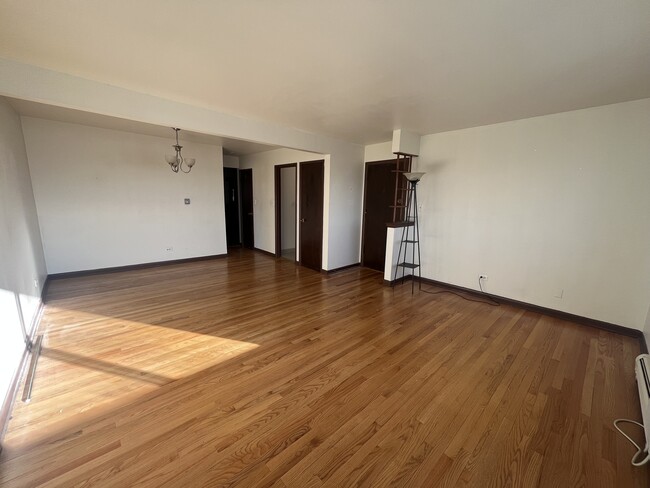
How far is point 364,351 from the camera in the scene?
2455 mm

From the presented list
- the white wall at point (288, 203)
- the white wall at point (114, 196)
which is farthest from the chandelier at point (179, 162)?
the white wall at point (288, 203)

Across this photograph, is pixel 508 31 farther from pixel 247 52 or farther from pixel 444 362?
pixel 444 362

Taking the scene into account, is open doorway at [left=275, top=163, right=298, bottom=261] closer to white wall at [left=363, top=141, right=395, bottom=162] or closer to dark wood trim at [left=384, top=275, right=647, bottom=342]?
white wall at [left=363, top=141, right=395, bottom=162]

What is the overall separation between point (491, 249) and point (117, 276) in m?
6.11

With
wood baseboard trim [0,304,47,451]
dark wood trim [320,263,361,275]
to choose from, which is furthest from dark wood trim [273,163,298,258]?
wood baseboard trim [0,304,47,451]

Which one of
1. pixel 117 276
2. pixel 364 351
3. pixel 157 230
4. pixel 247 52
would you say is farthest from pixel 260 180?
pixel 364 351

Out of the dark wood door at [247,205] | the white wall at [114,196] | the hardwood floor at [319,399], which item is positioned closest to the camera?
the hardwood floor at [319,399]

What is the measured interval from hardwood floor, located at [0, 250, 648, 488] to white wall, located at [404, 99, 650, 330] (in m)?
0.52

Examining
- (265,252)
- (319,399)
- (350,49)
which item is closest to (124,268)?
(265,252)

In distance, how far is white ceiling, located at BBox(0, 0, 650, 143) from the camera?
145cm

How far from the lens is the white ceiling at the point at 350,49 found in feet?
4.76

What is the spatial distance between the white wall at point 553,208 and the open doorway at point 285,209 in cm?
311

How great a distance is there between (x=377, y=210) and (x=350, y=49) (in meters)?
3.46

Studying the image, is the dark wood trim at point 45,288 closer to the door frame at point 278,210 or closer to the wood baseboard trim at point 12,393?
the wood baseboard trim at point 12,393
